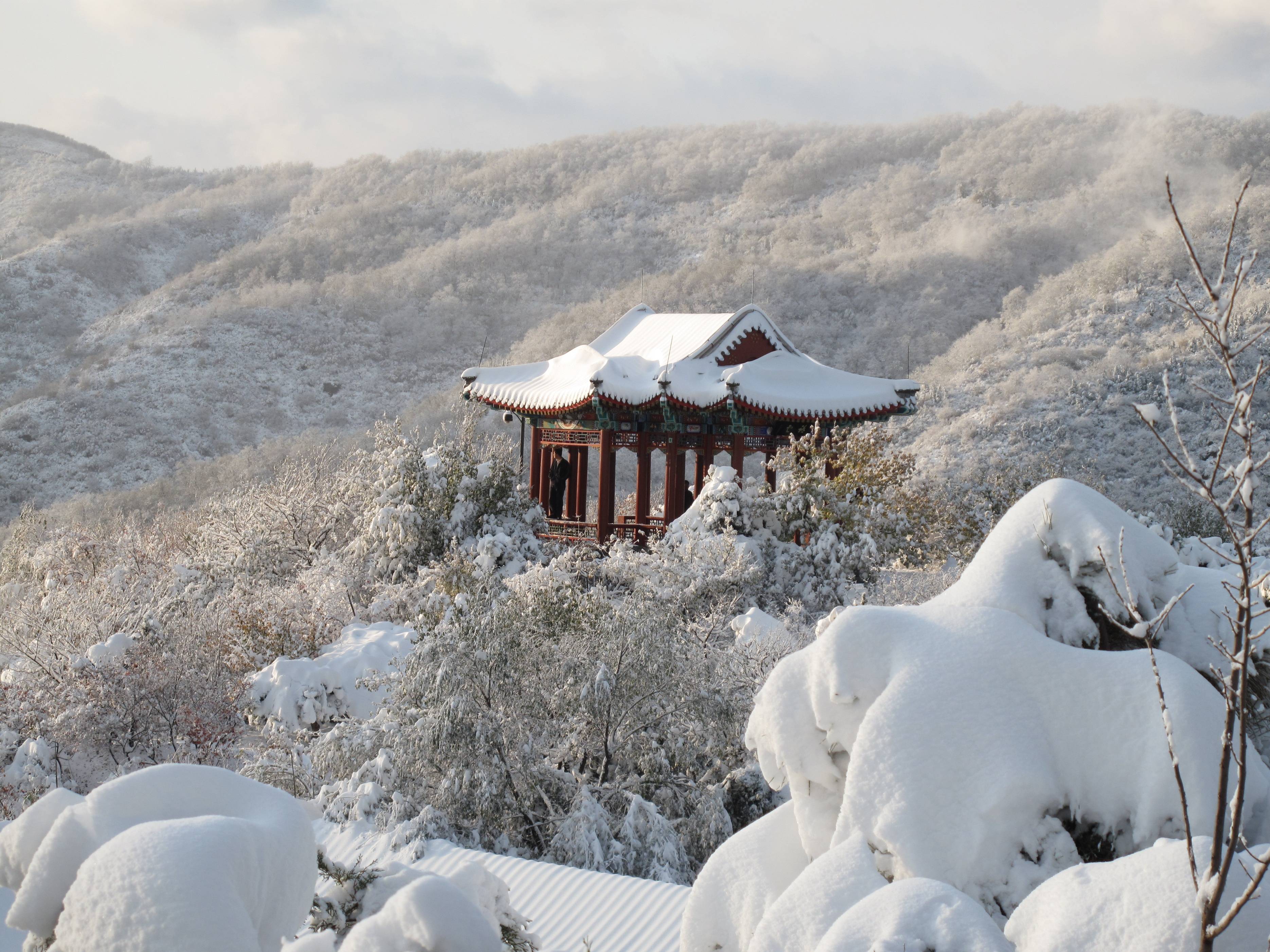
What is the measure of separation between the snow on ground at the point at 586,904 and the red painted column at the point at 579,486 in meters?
11.2

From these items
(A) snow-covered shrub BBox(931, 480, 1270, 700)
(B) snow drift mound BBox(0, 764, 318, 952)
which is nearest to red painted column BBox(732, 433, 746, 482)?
(A) snow-covered shrub BBox(931, 480, 1270, 700)

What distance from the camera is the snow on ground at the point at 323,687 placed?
935 cm

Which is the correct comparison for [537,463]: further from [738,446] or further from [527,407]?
[738,446]

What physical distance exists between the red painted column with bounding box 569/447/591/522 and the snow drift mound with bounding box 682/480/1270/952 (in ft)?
46.3

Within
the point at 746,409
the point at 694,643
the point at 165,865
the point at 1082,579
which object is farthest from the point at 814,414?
the point at 165,865

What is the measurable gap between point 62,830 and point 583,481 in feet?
50.2

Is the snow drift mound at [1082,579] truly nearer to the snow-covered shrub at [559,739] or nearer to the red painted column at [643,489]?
the snow-covered shrub at [559,739]

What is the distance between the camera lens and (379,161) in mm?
63156

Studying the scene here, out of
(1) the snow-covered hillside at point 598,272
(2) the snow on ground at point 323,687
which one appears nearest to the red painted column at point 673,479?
(2) the snow on ground at point 323,687

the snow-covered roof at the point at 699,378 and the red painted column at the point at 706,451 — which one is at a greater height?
the snow-covered roof at the point at 699,378

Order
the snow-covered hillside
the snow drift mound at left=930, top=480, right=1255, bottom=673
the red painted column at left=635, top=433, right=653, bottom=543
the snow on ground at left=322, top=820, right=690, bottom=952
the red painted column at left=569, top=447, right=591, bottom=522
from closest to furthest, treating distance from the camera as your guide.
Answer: the snow drift mound at left=930, top=480, right=1255, bottom=673, the snow on ground at left=322, top=820, right=690, bottom=952, the red painted column at left=635, top=433, right=653, bottom=543, the red painted column at left=569, top=447, right=591, bottom=522, the snow-covered hillside

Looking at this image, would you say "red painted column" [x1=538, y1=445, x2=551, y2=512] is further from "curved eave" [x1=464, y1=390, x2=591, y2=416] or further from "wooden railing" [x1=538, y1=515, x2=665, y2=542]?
"wooden railing" [x1=538, y1=515, x2=665, y2=542]

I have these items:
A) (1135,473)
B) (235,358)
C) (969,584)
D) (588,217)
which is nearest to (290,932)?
(969,584)

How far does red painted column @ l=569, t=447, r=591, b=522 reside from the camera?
17812 millimetres
